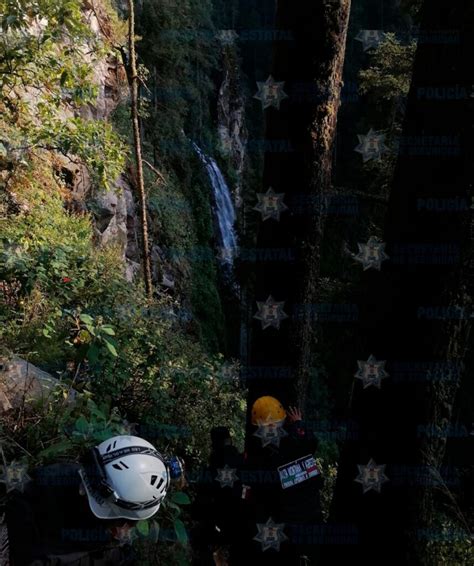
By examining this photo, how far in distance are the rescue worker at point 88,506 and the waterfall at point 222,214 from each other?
20.4 m

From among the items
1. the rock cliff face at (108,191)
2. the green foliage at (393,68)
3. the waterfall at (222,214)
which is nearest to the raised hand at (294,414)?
the rock cliff face at (108,191)

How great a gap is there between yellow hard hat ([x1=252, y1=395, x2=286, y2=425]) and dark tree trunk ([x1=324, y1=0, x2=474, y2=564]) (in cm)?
72

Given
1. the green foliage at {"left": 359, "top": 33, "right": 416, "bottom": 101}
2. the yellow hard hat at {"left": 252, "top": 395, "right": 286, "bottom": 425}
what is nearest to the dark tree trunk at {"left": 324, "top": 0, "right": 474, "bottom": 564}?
the yellow hard hat at {"left": 252, "top": 395, "right": 286, "bottom": 425}

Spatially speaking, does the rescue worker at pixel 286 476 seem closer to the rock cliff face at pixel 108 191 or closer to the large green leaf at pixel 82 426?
the large green leaf at pixel 82 426

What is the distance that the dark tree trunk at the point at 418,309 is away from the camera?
2875 mm

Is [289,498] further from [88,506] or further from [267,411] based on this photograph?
[88,506]

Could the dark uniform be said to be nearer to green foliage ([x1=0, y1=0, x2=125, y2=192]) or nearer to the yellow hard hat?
the yellow hard hat

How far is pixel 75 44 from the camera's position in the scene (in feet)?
15.8

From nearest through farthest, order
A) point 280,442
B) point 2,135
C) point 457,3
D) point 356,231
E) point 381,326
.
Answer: point 457,3 → point 381,326 → point 280,442 → point 2,135 → point 356,231

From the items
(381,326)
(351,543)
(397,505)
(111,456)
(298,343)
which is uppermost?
(381,326)

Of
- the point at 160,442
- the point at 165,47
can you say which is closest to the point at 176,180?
the point at 165,47

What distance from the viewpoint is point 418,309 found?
305cm

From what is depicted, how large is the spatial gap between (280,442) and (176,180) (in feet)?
57.7

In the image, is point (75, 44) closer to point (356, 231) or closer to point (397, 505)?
point (397, 505)
